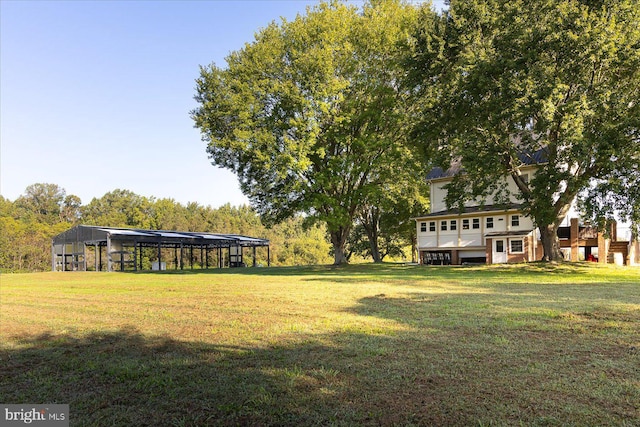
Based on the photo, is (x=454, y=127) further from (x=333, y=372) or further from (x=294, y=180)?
(x=333, y=372)

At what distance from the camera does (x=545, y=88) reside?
18.0 meters

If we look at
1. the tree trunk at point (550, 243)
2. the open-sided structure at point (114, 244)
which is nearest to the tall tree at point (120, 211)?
the open-sided structure at point (114, 244)

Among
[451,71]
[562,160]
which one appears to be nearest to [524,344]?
[562,160]

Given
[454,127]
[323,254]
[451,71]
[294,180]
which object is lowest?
[323,254]

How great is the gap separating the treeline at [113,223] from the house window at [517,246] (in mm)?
18371

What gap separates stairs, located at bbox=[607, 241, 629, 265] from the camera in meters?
28.3

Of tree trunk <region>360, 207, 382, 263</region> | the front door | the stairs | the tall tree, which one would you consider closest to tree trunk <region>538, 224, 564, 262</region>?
the front door

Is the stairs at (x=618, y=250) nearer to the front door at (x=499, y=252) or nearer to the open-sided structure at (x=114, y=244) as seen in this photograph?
the front door at (x=499, y=252)

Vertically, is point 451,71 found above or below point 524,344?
above

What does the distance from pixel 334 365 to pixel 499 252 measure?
2982cm

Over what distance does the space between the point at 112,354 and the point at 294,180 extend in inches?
856

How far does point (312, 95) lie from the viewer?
84.3 ft

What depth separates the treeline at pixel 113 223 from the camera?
160 feet

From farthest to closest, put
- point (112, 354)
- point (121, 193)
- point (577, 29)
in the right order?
point (121, 193) → point (577, 29) → point (112, 354)
